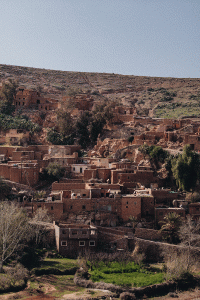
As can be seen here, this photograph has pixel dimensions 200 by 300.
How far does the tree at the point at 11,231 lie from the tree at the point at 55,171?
7.01 m

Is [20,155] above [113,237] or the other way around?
above

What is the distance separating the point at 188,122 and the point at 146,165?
844 centimetres

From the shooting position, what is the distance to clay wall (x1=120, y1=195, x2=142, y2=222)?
28859 mm

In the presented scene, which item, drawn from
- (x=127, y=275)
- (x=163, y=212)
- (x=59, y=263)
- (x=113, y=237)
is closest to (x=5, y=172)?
(x=59, y=263)

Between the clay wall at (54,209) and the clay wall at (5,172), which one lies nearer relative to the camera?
the clay wall at (54,209)

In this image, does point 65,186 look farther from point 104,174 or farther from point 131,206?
point 131,206

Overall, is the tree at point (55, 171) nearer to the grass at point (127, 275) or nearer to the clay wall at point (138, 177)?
the clay wall at point (138, 177)

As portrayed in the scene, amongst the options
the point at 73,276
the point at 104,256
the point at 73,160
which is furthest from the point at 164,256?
the point at 73,160

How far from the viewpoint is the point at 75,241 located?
1056 inches

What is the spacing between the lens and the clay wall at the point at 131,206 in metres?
28.9

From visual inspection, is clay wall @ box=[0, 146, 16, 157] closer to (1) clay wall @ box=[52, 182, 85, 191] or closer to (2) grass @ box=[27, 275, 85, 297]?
(1) clay wall @ box=[52, 182, 85, 191]

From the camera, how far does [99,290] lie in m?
23.5

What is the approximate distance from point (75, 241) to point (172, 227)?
5.92 meters

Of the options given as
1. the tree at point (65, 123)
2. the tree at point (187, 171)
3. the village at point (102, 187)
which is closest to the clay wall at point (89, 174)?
the village at point (102, 187)
